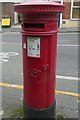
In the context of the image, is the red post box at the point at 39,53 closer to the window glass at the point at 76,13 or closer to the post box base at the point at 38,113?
the post box base at the point at 38,113

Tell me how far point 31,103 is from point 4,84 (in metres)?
2.13

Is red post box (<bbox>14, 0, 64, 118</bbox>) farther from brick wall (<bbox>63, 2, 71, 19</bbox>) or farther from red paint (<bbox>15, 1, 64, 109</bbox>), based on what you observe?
brick wall (<bbox>63, 2, 71, 19</bbox>)

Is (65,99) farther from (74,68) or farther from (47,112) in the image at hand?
(74,68)

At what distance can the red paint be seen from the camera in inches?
113

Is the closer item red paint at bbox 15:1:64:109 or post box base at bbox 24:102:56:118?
red paint at bbox 15:1:64:109

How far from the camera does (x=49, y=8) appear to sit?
2830 millimetres

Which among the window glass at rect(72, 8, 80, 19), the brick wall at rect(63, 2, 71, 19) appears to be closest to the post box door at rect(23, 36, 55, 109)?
the brick wall at rect(63, 2, 71, 19)

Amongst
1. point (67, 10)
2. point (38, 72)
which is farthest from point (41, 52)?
point (67, 10)

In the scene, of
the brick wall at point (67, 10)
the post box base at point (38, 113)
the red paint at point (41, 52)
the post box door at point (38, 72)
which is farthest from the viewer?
the brick wall at point (67, 10)

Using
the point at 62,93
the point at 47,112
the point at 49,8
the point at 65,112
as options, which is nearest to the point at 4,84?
the point at 62,93

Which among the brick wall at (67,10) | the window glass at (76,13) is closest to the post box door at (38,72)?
the brick wall at (67,10)

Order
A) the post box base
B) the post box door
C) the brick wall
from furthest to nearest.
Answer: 1. the brick wall
2. the post box base
3. the post box door

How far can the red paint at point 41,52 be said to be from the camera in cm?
287

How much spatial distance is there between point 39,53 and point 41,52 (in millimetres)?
28
